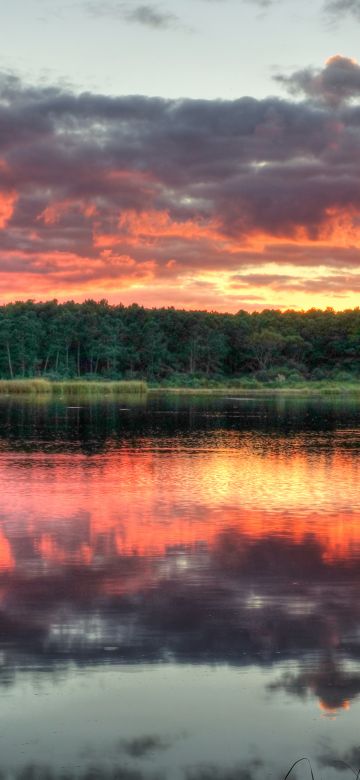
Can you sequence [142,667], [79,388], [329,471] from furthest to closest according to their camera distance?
[79,388] < [329,471] < [142,667]

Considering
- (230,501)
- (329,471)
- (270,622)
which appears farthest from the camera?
(329,471)

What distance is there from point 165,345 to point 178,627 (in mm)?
154242

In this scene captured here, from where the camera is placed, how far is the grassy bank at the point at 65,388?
107 m

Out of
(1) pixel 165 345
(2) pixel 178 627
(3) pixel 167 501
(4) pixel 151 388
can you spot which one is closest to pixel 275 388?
(4) pixel 151 388

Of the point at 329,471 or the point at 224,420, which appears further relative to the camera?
the point at 224,420

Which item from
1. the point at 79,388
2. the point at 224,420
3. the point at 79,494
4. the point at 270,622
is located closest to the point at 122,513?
the point at 79,494

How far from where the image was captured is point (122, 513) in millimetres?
21891

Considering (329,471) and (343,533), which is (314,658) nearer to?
(343,533)

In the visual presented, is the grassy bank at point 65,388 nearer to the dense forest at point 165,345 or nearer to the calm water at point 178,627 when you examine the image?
the dense forest at point 165,345

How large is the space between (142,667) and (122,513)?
11.4m

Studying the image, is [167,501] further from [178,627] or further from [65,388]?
[65,388]

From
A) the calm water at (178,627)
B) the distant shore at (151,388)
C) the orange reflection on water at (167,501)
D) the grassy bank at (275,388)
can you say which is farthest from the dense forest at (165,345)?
the calm water at (178,627)

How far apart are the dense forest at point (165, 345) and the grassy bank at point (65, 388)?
99.8 feet

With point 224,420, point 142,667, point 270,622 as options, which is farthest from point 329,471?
point 224,420
